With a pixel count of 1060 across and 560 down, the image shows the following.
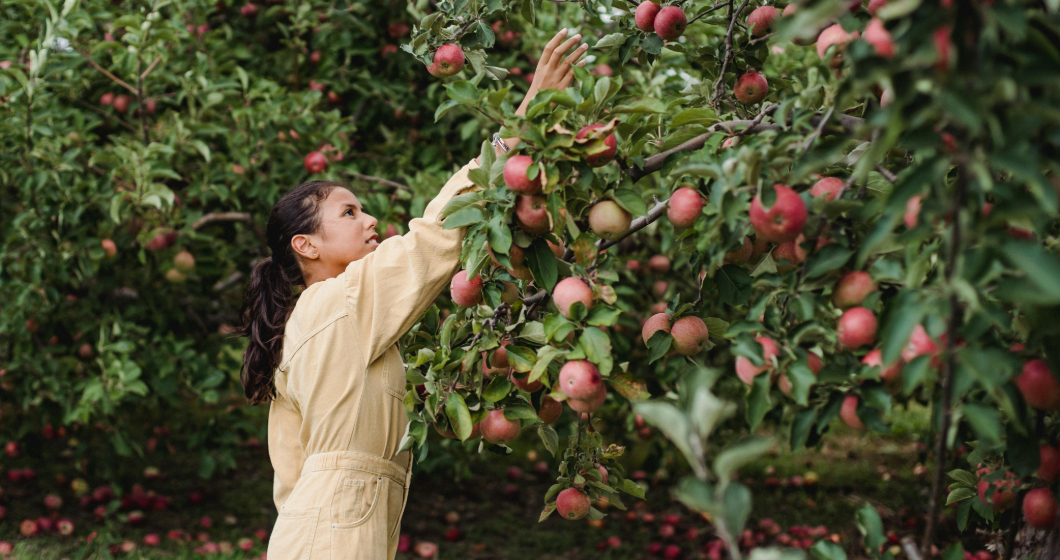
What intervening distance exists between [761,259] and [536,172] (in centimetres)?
53

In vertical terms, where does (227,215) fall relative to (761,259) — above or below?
below

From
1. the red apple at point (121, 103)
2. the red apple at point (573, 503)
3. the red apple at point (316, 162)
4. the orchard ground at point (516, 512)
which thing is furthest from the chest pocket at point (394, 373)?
the red apple at point (121, 103)

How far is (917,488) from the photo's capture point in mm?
4352

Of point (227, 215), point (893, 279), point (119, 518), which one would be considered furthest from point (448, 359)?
point (119, 518)

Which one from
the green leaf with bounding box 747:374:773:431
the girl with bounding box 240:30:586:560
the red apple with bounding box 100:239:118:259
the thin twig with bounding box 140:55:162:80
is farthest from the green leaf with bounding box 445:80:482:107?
the red apple with bounding box 100:239:118:259

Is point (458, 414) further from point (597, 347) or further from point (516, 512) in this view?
point (516, 512)

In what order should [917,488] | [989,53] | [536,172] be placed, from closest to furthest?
[989,53], [536,172], [917,488]

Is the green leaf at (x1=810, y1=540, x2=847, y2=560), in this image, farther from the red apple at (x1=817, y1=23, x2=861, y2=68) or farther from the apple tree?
the red apple at (x1=817, y1=23, x2=861, y2=68)

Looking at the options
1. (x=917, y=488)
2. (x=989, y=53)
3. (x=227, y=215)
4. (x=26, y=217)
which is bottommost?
(x=917, y=488)

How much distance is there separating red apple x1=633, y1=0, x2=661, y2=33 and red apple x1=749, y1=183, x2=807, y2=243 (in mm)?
795

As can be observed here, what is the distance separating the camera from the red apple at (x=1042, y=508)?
3.88ft

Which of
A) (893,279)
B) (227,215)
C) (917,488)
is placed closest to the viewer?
(893,279)

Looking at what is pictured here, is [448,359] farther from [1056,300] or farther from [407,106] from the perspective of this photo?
[407,106]

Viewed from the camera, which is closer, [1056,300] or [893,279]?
[1056,300]
